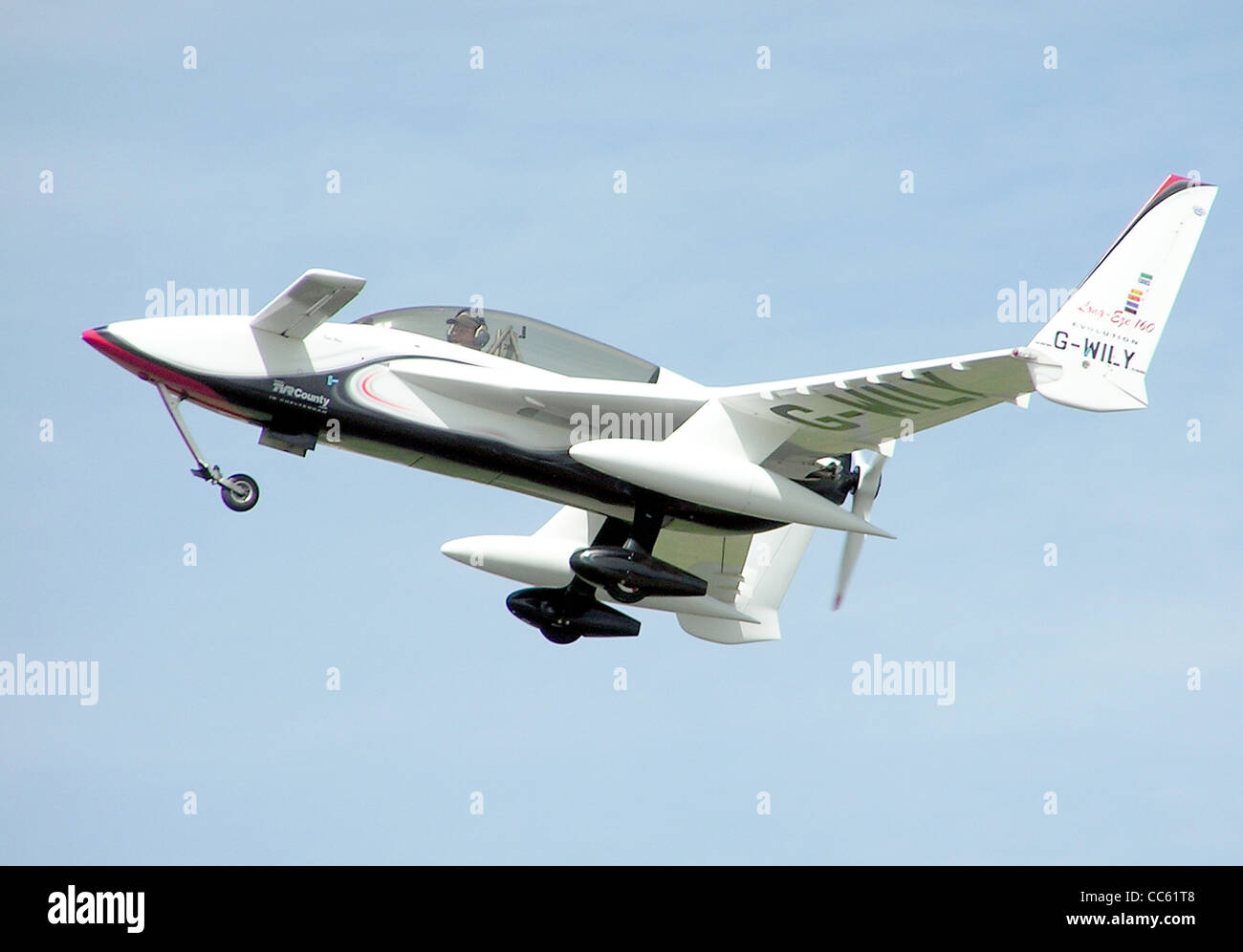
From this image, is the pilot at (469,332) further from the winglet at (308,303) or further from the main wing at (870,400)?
the main wing at (870,400)

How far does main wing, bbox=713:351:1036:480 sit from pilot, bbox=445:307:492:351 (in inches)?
132

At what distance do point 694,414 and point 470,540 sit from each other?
4.66 m

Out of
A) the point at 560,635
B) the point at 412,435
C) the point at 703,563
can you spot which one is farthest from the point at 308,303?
the point at 703,563

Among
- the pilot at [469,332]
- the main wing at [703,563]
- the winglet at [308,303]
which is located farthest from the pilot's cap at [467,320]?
the main wing at [703,563]

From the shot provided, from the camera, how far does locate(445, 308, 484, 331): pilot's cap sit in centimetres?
2616

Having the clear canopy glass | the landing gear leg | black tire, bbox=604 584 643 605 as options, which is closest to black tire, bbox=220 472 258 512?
the landing gear leg

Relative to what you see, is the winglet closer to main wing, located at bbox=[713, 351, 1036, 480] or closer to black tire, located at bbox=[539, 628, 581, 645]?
main wing, located at bbox=[713, 351, 1036, 480]

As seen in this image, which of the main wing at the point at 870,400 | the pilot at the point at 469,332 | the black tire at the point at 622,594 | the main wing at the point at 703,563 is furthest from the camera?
the main wing at the point at 703,563

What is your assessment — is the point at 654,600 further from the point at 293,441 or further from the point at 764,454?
the point at 293,441

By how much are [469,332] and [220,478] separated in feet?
12.9

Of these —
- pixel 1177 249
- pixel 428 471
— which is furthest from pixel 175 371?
pixel 1177 249

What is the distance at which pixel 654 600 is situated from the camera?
99.2 ft

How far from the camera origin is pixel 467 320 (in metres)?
26.2

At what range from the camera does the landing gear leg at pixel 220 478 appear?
82.8ft
